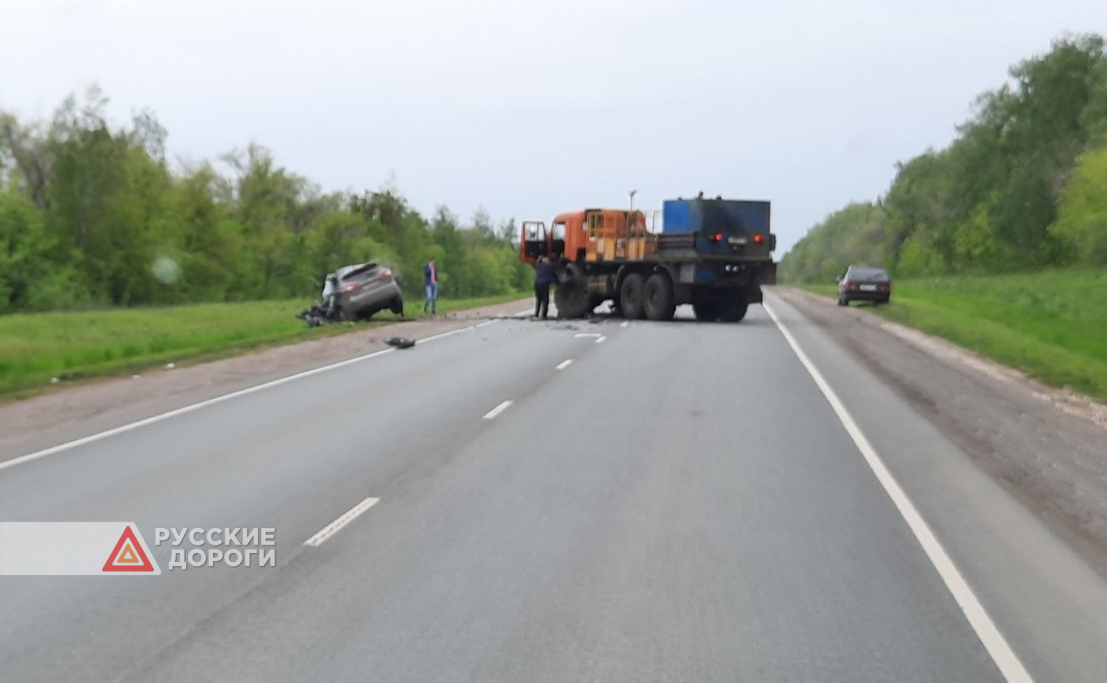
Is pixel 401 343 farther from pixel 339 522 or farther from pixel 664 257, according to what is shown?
pixel 339 522

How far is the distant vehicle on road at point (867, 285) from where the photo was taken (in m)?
57.9

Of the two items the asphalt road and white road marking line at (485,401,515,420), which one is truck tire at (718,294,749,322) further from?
the asphalt road

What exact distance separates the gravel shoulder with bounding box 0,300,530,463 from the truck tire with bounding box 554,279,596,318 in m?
11.6

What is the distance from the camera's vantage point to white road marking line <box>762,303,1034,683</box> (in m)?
6.43

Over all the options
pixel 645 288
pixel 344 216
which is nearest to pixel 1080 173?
pixel 344 216

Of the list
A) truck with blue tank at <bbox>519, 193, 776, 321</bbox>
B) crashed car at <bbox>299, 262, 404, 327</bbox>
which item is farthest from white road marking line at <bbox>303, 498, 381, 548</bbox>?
crashed car at <bbox>299, 262, 404, 327</bbox>

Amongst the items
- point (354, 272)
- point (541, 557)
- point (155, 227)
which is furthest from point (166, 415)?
point (155, 227)

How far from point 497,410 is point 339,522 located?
7.33m

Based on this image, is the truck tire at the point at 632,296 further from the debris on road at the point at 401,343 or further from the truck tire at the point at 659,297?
the debris on road at the point at 401,343

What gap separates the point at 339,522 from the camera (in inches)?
380

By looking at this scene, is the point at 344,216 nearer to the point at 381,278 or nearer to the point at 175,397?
the point at 381,278

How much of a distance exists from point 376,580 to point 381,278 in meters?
32.4

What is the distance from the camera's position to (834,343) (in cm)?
3153

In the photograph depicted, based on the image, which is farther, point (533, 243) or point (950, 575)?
point (533, 243)
